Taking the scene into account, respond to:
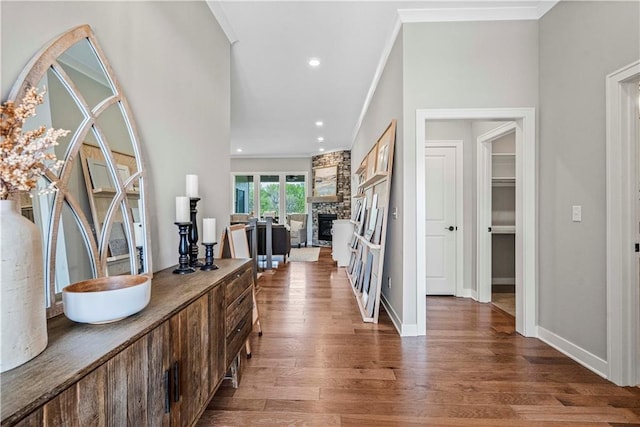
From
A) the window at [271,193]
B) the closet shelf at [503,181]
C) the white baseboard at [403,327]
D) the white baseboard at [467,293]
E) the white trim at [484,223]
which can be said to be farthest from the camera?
the window at [271,193]

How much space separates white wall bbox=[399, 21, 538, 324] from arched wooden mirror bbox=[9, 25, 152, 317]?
7.09ft

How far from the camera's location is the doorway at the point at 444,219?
4090mm

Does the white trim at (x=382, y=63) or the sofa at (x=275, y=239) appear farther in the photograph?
the sofa at (x=275, y=239)

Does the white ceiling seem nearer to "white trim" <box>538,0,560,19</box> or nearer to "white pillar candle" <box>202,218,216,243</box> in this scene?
"white trim" <box>538,0,560,19</box>

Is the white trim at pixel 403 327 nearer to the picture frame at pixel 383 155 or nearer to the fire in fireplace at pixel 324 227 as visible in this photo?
the picture frame at pixel 383 155

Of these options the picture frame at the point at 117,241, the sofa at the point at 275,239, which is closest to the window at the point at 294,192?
the sofa at the point at 275,239

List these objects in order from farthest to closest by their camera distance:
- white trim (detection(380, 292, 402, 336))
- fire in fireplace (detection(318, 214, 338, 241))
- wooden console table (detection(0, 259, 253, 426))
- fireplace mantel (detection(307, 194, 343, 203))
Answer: fire in fireplace (detection(318, 214, 338, 241)), fireplace mantel (detection(307, 194, 343, 203)), white trim (detection(380, 292, 402, 336)), wooden console table (detection(0, 259, 253, 426))

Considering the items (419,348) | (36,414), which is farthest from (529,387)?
(36,414)

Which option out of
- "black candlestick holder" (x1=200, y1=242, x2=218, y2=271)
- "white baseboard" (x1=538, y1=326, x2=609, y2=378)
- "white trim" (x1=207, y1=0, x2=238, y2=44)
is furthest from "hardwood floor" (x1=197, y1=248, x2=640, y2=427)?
"white trim" (x1=207, y1=0, x2=238, y2=44)

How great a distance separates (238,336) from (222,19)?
106 inches

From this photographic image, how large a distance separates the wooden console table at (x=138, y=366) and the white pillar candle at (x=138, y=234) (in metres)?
0.22

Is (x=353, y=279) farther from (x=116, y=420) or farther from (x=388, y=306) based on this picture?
(x=116, y=420)

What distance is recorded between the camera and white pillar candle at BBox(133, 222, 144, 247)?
5.13ft

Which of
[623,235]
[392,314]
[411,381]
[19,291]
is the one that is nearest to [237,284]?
[19,291]
